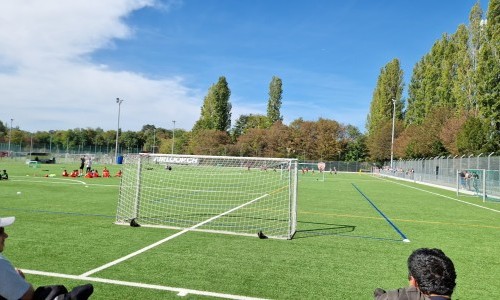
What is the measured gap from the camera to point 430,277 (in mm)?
2473

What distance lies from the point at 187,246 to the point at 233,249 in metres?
0.89

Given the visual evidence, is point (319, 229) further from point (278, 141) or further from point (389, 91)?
point (278, 141)

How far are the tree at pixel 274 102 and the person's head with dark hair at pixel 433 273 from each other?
9233 centimetres

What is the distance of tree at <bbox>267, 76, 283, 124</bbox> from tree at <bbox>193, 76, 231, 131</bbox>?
10.1 m

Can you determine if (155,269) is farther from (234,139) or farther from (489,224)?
(234,139)

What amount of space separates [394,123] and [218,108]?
127 feet

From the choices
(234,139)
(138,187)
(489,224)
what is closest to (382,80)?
(234,139)

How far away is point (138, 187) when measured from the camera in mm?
10141

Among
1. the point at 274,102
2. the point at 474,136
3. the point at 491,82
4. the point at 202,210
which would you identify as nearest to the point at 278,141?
the point at 274,102

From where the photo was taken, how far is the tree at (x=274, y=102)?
311ft

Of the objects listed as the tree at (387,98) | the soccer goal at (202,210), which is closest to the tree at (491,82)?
the soccer goal at (202,210)

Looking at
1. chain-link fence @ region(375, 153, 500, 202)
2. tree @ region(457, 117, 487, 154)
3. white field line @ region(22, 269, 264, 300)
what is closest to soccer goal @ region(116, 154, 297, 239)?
white field line @ region(22, 269, 264, 300)

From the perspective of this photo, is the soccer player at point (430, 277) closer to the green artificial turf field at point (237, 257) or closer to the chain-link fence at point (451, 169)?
the green artificial turf field at point (237, 257)

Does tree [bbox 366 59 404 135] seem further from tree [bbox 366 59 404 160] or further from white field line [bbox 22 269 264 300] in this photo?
white field line [bbox 22 269 264 300]
